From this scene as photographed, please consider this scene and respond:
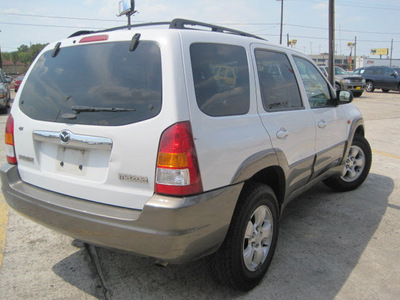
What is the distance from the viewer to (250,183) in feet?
8.59

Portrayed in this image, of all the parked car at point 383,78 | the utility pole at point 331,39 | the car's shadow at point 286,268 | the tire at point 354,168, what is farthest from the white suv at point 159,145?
the parked car at point 383,78

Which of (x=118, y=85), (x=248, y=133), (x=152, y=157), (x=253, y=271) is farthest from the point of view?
(x=253, y=271)

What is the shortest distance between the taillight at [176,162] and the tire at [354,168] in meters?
3.25

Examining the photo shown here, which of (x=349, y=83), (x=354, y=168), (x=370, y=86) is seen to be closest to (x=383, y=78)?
(x=370, y=86)

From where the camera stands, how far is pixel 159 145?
206cm

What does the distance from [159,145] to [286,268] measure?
166cm

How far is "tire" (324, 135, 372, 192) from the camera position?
15.8 ft

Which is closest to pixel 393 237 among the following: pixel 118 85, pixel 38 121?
pixel 118 85

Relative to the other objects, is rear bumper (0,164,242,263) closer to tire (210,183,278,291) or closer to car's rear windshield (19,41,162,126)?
tire (210,183,278,291)

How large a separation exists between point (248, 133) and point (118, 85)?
935mm

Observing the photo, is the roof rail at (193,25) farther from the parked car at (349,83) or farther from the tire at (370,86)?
the tire at (370,86)

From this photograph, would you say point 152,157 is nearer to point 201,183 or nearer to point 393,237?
point 201,183

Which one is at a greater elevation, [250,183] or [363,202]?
[250,183]

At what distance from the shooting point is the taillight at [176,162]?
6.69 feet
